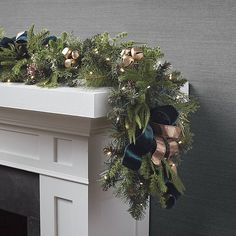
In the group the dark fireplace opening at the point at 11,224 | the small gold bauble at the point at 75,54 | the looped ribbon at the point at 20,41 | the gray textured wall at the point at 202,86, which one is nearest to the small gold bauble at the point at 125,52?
the small gold bauble at the point at 75,54

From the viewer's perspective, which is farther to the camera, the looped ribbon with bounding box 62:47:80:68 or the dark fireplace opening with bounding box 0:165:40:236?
the dark fireplace opening with bounding box 0:165:40:236

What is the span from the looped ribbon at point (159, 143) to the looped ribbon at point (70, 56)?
23 centimetres

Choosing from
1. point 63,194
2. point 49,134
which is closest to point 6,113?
point 49,134

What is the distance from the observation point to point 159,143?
1.03m

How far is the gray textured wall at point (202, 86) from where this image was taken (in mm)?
1366

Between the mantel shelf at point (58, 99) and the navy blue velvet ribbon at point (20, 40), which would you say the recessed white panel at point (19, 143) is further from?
the navy blue velvet ribbon at point (20, 40)

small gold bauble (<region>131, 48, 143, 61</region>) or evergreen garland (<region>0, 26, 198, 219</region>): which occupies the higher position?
small gold bauble (<region>131, 48, 143, 61</region>)

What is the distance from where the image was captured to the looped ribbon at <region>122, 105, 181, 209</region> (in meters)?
1.00

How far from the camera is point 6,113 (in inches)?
47.9

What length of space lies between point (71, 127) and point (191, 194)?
0.55 m

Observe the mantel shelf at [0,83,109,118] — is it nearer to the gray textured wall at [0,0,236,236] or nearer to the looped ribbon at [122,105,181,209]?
the looped ribbon at [122,105,181,209]

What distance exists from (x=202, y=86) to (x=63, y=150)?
496 mm

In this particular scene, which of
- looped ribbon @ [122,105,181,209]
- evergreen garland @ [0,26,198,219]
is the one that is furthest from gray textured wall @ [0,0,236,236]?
looped ribbon @ [122,105,181,209]

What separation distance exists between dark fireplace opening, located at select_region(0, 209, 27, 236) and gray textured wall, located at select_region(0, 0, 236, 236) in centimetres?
44
